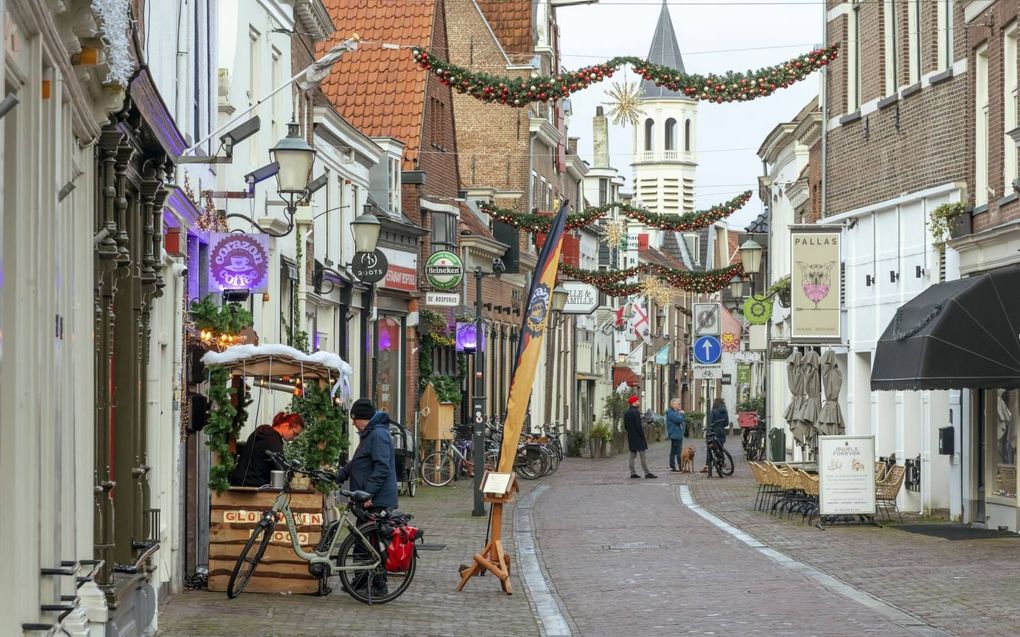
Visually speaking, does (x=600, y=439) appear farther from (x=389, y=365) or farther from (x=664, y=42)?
(x=664, y=42)

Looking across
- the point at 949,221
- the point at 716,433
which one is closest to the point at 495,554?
the point at 949,221

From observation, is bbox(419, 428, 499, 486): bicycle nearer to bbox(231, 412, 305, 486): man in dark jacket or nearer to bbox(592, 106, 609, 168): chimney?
bbox(231, 412, 305, 486): man in dark jacket

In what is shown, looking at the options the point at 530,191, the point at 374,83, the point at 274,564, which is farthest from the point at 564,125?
the point at 274,564

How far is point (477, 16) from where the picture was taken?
56.4 meters

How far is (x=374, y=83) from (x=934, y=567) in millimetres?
25509

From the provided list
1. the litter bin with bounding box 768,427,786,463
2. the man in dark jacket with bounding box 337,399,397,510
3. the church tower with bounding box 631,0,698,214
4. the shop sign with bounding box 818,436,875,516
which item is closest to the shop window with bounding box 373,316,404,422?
the litter bin with bounding box 768,427,786,463

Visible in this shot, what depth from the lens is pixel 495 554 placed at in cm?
1658

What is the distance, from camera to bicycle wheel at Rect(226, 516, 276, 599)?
596 inches

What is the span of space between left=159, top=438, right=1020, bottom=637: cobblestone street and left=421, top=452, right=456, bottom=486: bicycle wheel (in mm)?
7968

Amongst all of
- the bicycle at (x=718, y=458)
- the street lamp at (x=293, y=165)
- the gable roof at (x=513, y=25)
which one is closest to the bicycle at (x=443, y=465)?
the bicycle at (x=718, y=458)

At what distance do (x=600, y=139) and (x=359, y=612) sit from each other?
76616mm

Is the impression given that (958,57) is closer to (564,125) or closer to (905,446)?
(905,446)

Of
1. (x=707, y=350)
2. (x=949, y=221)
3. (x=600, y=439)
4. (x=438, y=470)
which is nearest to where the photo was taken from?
(x=949, y=221)

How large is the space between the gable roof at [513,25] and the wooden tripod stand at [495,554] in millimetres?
42948
